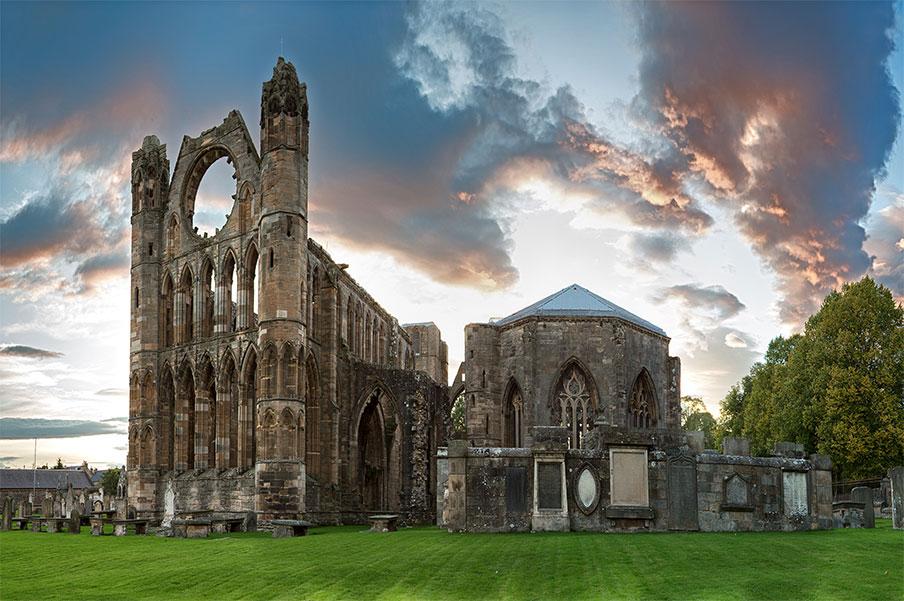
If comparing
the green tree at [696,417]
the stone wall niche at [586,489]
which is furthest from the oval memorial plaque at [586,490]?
the green tree at [696,417]

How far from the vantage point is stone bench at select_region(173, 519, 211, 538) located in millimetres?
25609

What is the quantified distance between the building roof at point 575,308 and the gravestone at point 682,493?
16.2 metres

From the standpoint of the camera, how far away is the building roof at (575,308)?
128 feet

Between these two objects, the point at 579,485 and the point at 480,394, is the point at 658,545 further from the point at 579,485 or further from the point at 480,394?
the point at 480,394

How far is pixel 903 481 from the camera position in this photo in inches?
922

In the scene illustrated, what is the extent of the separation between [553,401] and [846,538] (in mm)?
18908

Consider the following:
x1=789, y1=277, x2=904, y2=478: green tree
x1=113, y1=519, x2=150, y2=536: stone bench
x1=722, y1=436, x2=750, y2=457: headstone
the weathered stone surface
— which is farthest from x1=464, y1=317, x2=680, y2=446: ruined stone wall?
x1=113, y1=519, x2=150, y2=536: stone bench

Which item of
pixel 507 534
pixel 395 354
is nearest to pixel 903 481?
pixel 507 534

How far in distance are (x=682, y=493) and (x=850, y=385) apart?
22.7 meters


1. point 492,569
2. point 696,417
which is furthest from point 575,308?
point 696,417

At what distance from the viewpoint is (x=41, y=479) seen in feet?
363

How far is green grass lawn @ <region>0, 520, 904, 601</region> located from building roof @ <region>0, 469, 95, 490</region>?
96128mm

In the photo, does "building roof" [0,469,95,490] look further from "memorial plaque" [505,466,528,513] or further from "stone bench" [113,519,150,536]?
"memorial plaque" [505,466,528,513]

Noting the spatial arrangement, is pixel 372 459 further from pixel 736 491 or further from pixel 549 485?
pixel 736 491
